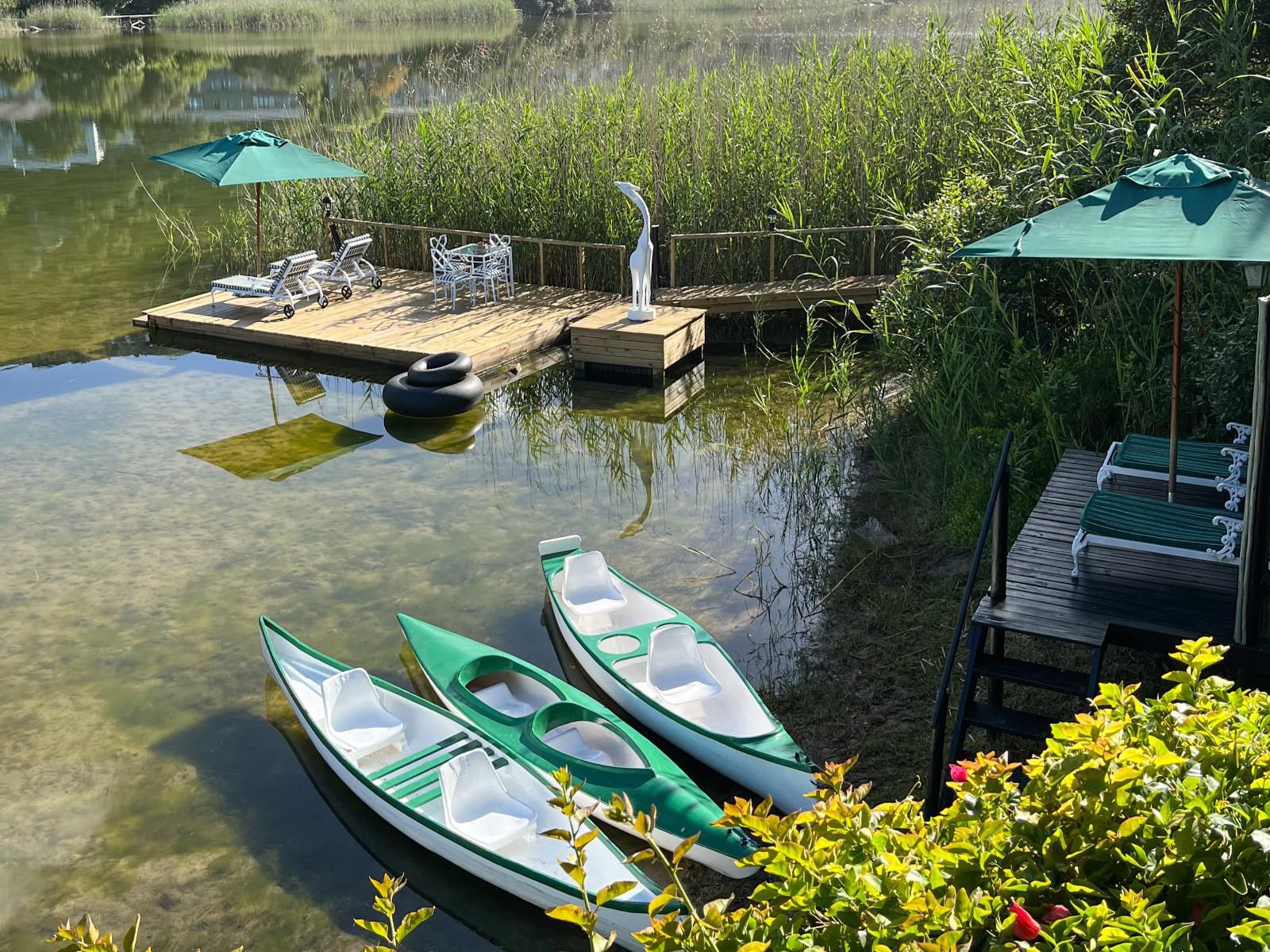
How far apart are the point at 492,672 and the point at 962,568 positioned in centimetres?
308

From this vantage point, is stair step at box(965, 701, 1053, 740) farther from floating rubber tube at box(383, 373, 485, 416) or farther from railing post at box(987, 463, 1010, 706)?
floating rubber tube at box(383, 373, 485, 416)

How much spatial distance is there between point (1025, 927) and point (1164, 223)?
4.10m

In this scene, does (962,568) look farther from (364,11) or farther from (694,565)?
(364,11)

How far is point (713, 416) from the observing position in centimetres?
1096

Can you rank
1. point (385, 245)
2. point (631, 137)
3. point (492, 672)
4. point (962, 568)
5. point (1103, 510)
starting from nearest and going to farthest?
point (1103, 510) < point (492, 672) < point (962, 568) < point (631, 137) < point (385, 245)

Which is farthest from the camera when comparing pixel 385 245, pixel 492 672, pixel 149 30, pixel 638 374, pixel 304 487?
pixel 149 30

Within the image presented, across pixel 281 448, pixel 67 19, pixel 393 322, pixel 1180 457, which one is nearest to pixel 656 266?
pixel 393 322

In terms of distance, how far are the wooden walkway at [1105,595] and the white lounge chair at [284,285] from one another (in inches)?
380

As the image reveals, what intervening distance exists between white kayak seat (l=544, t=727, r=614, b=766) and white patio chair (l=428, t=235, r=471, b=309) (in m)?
7.92

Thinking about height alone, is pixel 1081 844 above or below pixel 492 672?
above

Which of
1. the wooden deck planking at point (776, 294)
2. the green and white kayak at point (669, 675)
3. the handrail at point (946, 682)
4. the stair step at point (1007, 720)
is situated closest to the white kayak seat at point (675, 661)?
→ the green and white kayak at point (669, 675)

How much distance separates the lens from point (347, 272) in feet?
48.1

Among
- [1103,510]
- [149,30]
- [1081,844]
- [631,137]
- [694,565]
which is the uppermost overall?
[149,30]

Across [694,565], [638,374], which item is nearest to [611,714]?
[694,565]
